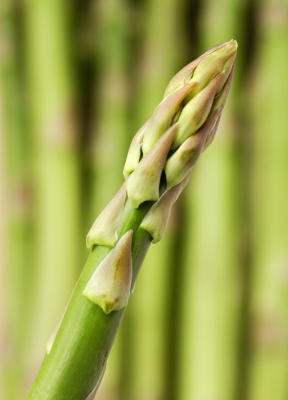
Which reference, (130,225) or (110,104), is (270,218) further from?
(130,225)

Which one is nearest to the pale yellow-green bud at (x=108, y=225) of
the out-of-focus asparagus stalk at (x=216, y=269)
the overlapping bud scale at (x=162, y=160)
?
the overlapping bud scale at (x=162, y=160)

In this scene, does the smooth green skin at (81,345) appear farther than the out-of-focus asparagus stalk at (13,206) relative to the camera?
No

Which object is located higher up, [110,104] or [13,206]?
[110,104]

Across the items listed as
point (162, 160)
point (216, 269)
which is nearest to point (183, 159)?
point (162, 160)

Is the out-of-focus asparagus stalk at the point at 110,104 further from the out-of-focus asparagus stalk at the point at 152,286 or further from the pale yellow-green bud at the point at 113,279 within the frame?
the pale yellow-green bud at the point at 113,279

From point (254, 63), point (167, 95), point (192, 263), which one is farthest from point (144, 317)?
point (167, 95)

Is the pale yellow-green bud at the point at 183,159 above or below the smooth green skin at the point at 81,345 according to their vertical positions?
above

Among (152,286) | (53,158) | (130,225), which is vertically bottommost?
(152,286)
